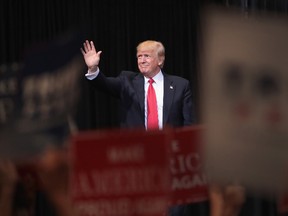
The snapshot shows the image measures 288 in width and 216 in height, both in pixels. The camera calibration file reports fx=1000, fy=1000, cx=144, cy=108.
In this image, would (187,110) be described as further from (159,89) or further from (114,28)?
(114,28)

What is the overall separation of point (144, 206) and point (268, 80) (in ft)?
1.42

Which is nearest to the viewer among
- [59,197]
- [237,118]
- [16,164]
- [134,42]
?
[59,197]

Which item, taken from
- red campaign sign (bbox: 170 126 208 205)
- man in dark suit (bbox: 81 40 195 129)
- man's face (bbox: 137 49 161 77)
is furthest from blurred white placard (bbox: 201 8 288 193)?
man's face (bbox: 137 49 161 77)

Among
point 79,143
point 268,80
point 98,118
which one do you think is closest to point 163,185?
point 79,143

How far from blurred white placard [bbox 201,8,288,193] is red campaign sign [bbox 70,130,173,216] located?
7.2 inches

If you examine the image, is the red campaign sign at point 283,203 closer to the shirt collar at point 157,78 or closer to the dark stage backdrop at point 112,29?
the shirt collar at point 157,78

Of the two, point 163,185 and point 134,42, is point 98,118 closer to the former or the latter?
point 134,42

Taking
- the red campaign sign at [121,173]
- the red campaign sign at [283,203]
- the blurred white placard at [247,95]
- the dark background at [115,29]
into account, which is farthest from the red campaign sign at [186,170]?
the dark background at [115,29]

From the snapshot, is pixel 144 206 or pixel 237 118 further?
pixel 144 206

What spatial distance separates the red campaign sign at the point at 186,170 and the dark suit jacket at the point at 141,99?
266 cm

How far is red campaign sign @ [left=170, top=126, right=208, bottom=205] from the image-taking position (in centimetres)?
275

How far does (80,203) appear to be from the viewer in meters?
2.30

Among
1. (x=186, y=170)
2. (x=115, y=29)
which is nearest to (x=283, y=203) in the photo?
(x=186, y=170)

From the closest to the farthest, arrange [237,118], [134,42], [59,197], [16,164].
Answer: [59,197] → [237,118] → [16,164] → [134,42]
